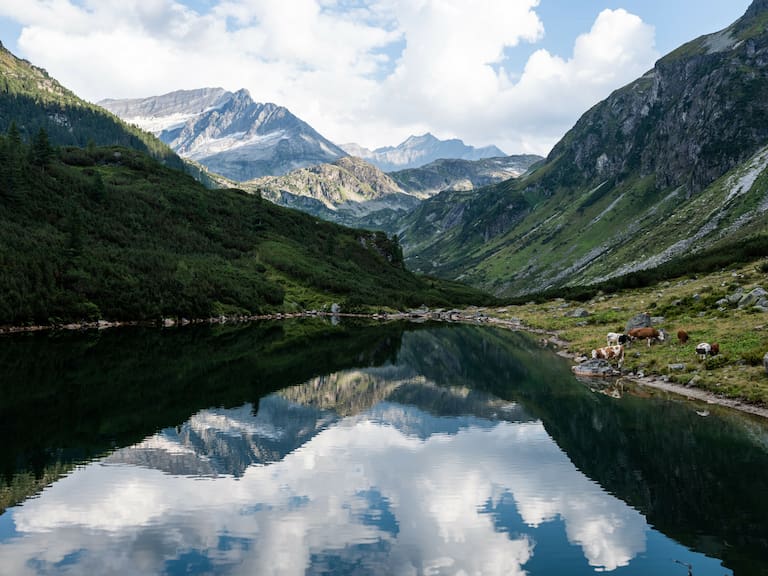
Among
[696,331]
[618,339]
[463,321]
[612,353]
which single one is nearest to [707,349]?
[696,331]

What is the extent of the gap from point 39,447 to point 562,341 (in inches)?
2581

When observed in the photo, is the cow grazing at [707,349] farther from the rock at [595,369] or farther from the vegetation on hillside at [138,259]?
the vegetation on hillside at [138,259]

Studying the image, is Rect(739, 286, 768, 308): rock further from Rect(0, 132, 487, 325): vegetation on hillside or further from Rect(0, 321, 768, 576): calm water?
Rect(0, 132, 487, 325): vegetation on hillside

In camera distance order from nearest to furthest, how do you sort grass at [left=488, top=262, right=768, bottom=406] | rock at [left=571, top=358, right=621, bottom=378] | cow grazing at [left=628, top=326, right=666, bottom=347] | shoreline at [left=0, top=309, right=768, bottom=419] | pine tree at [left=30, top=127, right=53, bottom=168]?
shoreline at [left=0, top=309, right=768, bottom=419]
grass at [left=488, top=262, right=768, bottom=406]
rock at [left=571, top=358, right=621, bottom=378]
cow grazing at [left=628, top=326, right=666, bottom=347]
pine tree at [left=30, top=127, right=53, bottom=168]

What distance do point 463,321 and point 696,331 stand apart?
3374 inches

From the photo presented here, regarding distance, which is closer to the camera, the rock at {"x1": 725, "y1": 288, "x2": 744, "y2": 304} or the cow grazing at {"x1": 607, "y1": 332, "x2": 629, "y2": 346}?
the cow grazing at {"x1": 607, "y1": 332, "x2": 629, "y2": 346}

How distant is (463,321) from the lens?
137875 millimetres

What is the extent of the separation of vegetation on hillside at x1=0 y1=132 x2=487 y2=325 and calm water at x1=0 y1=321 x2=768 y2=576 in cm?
5324

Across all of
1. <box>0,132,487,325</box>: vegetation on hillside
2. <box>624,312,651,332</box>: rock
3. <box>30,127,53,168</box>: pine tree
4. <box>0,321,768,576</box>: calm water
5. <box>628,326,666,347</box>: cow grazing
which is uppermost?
<box>30,127,53,168</box>: pine tree

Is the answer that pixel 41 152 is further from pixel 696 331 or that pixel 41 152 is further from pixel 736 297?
pixel 736 297

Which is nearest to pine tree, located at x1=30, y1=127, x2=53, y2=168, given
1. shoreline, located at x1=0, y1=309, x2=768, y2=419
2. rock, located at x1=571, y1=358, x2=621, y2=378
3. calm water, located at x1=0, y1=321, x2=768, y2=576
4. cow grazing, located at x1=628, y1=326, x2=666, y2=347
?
shoreline, located at x1=0, y1=309, x2=768, y2=419

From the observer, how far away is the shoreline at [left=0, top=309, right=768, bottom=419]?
127ft

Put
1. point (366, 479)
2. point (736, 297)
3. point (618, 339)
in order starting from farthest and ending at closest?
1. point (736, 297)
2. point (618, 339)
3. point (366, 479)

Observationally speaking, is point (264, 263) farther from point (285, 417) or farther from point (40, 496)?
point (40, 496)
